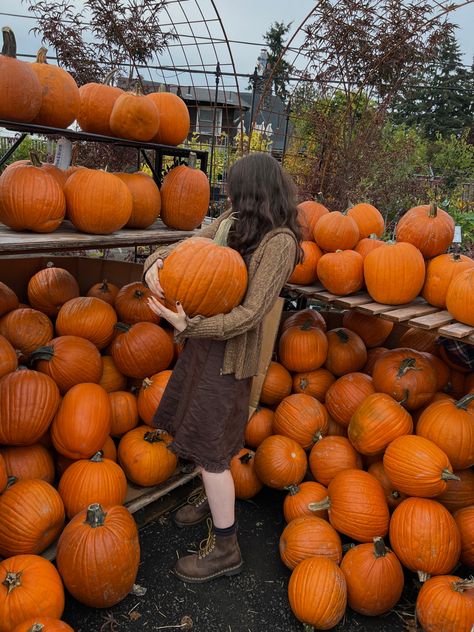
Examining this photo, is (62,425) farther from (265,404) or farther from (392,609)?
(392,609)

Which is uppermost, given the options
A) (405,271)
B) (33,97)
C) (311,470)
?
(33,97)

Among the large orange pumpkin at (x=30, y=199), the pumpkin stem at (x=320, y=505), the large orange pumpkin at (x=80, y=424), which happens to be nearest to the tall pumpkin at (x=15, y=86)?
the large orange pumpkin at (x=30, y=199)

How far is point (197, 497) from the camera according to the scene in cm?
275

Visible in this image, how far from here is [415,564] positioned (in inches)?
82.9

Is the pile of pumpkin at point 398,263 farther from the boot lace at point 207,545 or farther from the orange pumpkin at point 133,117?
the boot lace at point 207,545

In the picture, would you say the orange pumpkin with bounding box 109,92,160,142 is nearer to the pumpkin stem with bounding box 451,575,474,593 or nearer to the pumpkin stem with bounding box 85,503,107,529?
the pumpkin stem with bounding box 85,503,107,529

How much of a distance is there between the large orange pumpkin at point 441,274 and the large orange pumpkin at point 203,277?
52.3 inches

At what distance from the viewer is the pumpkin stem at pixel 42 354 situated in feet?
8.34

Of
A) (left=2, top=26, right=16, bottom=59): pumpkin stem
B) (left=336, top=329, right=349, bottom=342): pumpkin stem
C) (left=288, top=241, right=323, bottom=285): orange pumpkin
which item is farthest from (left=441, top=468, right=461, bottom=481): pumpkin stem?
(left=2, top=26, right=16, bottom=59): pumpkin stem

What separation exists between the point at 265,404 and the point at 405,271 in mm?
1247

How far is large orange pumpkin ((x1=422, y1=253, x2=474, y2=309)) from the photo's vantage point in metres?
2.62

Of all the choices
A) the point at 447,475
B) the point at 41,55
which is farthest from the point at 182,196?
the point at 447,475

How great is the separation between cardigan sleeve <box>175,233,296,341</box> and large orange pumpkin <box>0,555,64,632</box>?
1.00m

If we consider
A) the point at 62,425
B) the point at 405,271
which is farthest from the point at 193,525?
the point at 405,271
